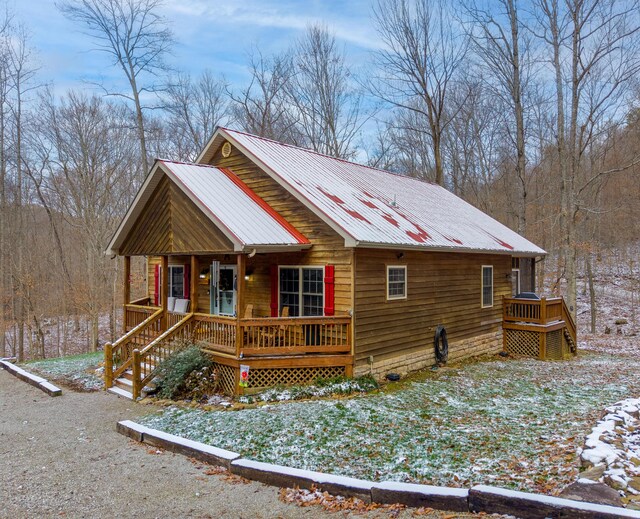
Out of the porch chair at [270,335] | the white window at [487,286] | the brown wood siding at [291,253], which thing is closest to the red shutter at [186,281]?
the brown wood siding at [291,253]

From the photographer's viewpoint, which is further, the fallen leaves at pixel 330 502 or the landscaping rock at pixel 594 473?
the fallen leaves at pixel 330 502

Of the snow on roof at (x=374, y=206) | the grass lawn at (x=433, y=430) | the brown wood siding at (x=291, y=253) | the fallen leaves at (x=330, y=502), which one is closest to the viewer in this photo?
the fallen leaves at (x=330, y=502)

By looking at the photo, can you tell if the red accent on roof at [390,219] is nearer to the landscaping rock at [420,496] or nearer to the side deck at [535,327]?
the side deck at [535,327]

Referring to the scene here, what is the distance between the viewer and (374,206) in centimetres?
1358

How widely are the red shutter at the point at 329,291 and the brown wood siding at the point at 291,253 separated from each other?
95 mm

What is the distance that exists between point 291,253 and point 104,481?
6.93 metres

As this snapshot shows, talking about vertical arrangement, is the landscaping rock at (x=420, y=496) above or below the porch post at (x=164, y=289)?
below

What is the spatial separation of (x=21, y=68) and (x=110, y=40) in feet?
15.6

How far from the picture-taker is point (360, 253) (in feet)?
35.9

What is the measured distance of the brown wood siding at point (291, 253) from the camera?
10977mm

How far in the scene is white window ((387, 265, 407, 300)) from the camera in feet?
39.1

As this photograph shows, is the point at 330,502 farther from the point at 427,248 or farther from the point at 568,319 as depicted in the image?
the point at 568,319

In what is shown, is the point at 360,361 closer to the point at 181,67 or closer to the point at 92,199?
the point at 92,199

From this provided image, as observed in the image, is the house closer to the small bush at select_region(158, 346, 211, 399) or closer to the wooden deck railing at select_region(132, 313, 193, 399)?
the wooden deck railing at select_region(132, 313, 193, 399)
